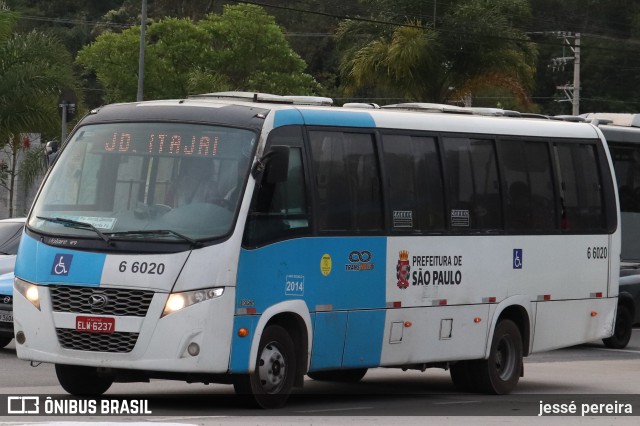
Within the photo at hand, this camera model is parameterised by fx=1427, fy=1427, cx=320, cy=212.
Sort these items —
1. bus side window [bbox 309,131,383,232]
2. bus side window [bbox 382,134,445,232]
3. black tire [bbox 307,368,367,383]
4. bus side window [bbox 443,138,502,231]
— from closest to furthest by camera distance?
bus side window [bbox 309,131,383,232], bus side window [bbox 382,134,445,232], bus side window [bbox 443,138,502,231], black tire [bbox 307,368,367,383]

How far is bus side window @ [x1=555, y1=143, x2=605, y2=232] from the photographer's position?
54.5 ft

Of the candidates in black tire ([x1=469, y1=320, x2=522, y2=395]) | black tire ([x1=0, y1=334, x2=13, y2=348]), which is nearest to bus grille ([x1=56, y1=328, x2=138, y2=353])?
black tire ([x1=469, y1=320, x2=522, y2=395])

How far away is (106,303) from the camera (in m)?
11.8

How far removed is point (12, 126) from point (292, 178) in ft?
70.0

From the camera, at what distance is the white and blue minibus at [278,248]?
1183 cm

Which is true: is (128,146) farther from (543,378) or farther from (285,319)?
(543,378)

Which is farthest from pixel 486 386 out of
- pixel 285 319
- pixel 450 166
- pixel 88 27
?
pixel 88 27

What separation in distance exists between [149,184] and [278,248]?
1.25 m

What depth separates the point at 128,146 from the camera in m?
12.8

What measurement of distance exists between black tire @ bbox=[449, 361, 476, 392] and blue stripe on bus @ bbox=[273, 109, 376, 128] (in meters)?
3.15

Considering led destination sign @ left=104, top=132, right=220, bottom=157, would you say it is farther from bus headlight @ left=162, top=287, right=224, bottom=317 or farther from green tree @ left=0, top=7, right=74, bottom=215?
green tree @ left=0, top=7, right=74, bottom=215

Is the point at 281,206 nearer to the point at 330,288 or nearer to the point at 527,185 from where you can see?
the point at 330,288

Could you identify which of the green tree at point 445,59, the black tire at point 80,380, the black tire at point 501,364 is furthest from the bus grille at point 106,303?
the green tree at point 445,59

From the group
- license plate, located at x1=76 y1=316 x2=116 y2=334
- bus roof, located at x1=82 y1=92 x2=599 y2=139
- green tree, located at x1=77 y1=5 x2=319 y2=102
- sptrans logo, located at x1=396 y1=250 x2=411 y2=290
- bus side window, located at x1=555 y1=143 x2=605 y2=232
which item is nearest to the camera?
license plate, located at x1=76 y1=316 x2=116 y2=334
